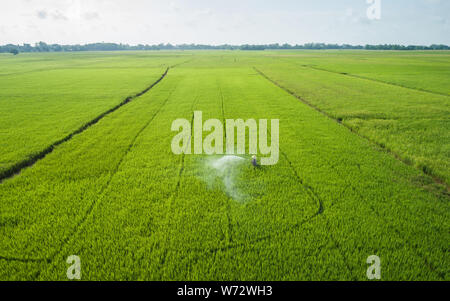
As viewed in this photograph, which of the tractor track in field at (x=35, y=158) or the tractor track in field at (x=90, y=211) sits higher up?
the tractor track in field at (x=35, y=158)

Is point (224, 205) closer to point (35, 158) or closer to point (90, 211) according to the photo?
point (90, 211)

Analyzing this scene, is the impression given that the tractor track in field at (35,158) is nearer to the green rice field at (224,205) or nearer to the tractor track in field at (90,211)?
the green rice field at (224,205)

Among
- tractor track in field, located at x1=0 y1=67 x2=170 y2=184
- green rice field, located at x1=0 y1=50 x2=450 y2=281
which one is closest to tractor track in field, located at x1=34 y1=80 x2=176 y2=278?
green rice field, located at x1=0 y1=50 x2=450 y2=281

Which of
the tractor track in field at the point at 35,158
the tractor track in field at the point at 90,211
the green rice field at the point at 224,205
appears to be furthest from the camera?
the tractor track in field at the point at 35,158

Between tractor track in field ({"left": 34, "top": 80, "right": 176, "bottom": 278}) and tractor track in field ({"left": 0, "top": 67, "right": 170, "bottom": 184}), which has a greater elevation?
tractor track in field ({"left": 0, "top": 67, "right": 170, "bottom": 184})

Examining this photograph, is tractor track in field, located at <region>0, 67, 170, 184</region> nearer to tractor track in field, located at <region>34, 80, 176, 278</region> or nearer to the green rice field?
the green rice field

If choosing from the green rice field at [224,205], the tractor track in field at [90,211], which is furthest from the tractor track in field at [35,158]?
the tractor track in field at [90,211]

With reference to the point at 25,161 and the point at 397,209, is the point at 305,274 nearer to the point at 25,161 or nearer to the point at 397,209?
the point at 397,209

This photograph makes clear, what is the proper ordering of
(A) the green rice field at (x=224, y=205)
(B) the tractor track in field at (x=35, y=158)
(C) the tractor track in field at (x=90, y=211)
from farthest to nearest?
(B) the tractor track in field at (x=35, y=158) < (C) the tractor track in field at (x=90, y=211) < (A) the green rice field at (x=224, y=205)
